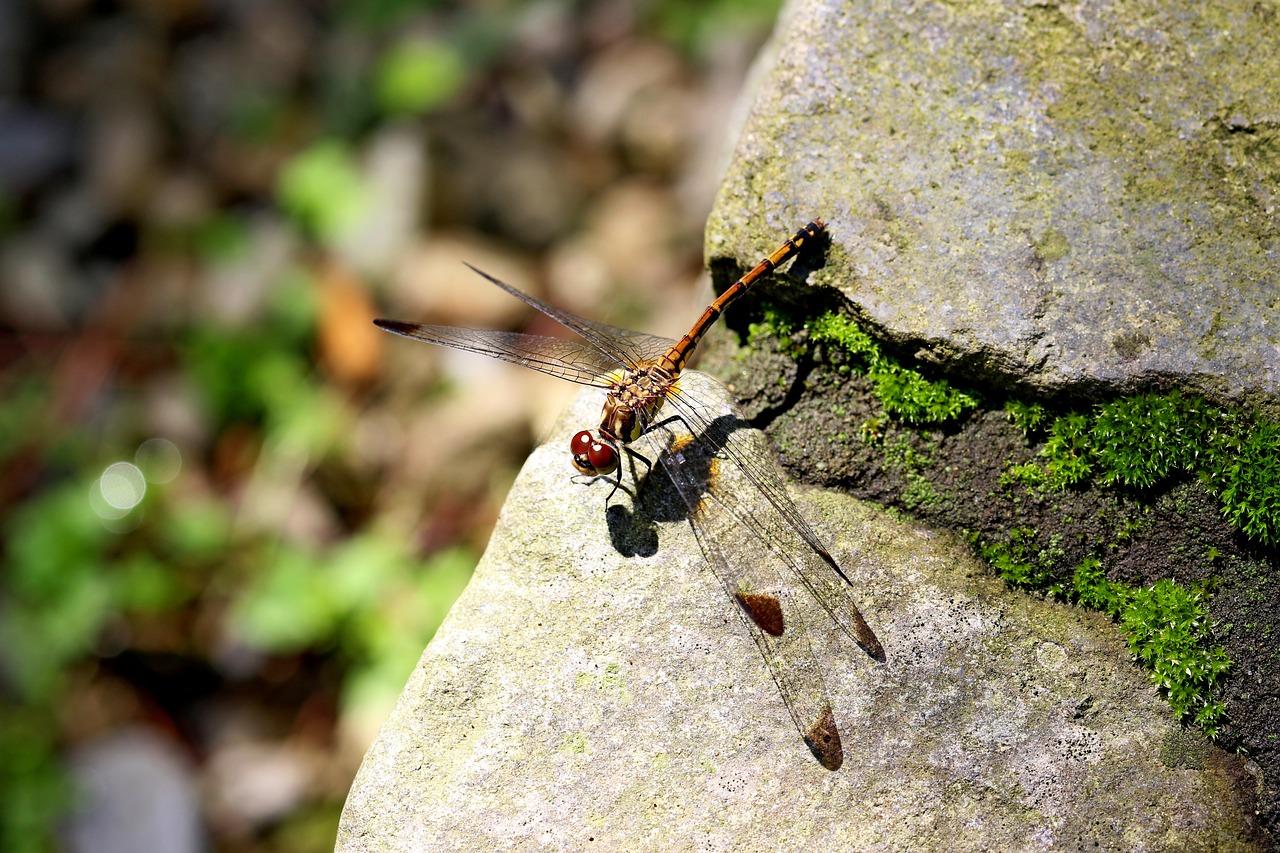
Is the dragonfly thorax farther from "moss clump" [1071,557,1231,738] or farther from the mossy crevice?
"moss clump" [1071,557,1231,738]

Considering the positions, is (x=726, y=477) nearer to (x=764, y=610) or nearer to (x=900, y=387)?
(x=764, y=610)

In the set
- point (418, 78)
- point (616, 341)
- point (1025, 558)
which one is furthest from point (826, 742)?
point (418, 78)

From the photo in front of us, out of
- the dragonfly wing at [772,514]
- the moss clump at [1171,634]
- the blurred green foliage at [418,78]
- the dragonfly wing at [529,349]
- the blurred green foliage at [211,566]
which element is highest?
the moss clump at [1171,634]

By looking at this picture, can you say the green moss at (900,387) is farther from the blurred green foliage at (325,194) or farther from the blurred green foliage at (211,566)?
the blurred green foliage at (325,194)

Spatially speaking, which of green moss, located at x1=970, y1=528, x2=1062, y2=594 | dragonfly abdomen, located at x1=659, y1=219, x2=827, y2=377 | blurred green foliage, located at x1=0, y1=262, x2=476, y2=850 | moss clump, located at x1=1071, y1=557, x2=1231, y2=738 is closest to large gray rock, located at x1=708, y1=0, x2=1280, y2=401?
dragonfly abdomen, located at x1=659, y1=219, x2=827, y2=377

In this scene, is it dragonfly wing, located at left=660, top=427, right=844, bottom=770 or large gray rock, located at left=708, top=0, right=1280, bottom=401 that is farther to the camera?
→ large gray rock, located at left=708, top=0, right=1280, bottom=401

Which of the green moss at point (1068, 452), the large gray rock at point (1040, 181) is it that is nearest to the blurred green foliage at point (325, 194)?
the large gray rock at point (1040, 181)
